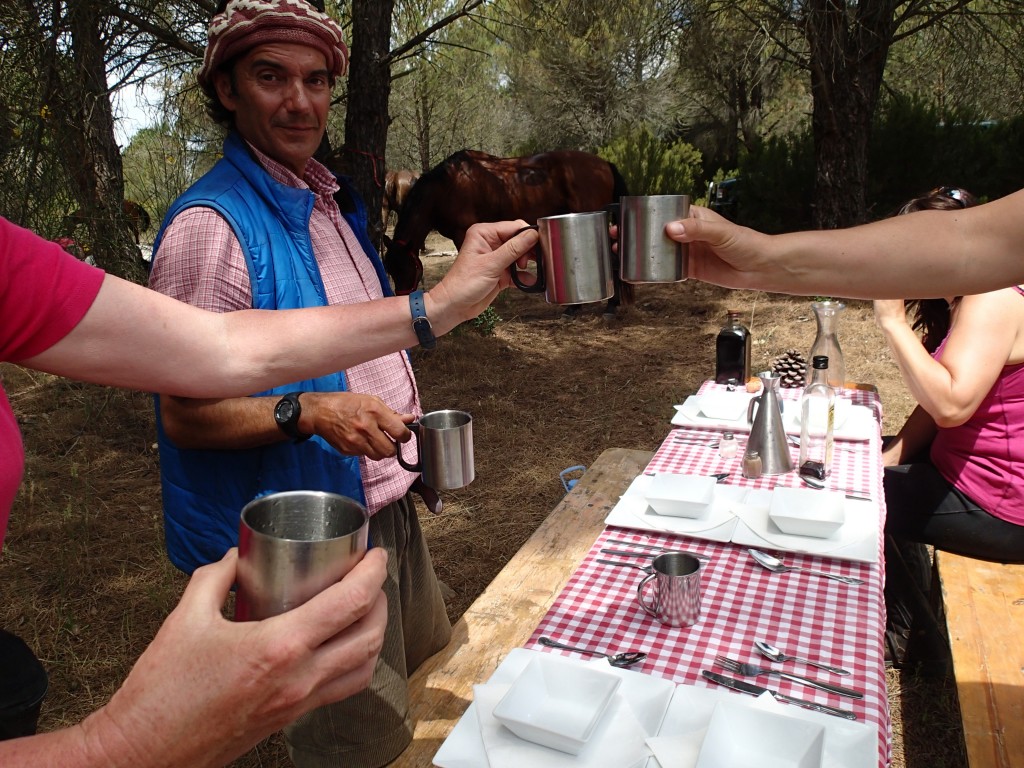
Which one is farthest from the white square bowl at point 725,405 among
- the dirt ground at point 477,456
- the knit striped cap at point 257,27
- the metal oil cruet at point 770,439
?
the knit striped cap at point 257,27

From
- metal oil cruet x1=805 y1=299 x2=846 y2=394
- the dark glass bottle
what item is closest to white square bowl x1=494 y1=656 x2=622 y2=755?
metal oil cruet x1=805 y1=299 x2=846 y2=394

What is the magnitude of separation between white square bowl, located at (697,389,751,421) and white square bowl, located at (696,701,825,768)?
1.93 meters

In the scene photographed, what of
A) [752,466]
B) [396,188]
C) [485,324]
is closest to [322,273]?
[752,466]

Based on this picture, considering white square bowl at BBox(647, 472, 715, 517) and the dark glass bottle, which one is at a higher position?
the dark glass bottle

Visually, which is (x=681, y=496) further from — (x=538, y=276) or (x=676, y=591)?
(x=538, y=276)

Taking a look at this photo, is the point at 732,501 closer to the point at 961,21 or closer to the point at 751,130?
the point at 961,21

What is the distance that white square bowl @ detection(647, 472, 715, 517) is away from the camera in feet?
7.46

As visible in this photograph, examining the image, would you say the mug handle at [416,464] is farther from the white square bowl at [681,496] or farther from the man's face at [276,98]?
the man's face at [276,98]

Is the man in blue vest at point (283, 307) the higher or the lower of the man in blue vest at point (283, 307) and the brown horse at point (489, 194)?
the lower

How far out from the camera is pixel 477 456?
5738mm

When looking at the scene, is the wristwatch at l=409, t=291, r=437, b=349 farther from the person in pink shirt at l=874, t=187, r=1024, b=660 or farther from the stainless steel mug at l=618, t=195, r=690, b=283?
the person in pink shirt at l=874, t=187, r=1024, b=660

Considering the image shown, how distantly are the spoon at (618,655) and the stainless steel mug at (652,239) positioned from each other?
866 millimetres

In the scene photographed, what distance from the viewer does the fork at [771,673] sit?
1.55 metres

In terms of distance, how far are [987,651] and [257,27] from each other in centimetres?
283
